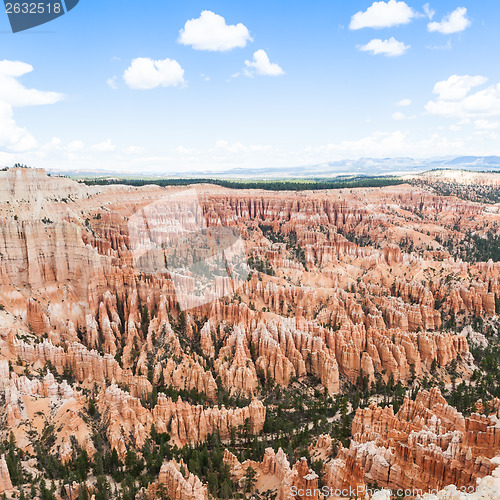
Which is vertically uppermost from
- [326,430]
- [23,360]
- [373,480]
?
[23,360]

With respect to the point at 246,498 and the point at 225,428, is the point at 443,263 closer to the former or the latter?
the point at 225,428

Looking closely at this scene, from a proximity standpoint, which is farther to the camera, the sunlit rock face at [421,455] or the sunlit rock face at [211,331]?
the sunlit rock face at [211,331]

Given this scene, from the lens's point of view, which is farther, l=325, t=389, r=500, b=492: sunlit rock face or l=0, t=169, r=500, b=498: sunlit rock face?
l=0, t=169, r=500, b=498: sunlit rock face

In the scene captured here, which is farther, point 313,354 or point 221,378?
point 313,354

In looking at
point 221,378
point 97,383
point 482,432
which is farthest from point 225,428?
point 482,432

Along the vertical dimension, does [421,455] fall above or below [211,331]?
below

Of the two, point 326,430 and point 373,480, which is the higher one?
point 373,480

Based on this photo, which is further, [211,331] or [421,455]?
[211,331]

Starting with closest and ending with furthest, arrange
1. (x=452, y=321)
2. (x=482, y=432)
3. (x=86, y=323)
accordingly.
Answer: (x=482, y=432) → (x=86, y=323) → (x=452, y=321)
